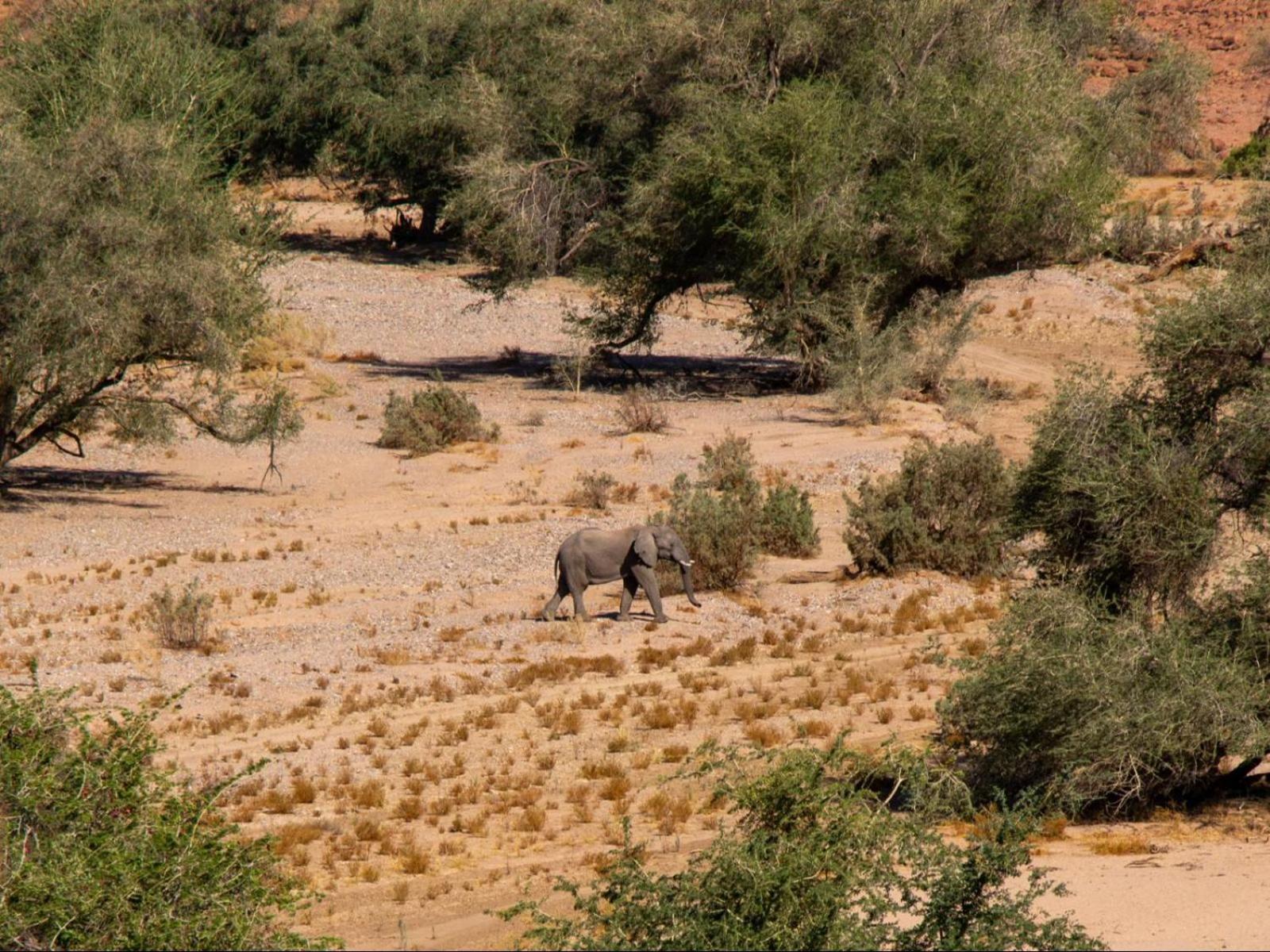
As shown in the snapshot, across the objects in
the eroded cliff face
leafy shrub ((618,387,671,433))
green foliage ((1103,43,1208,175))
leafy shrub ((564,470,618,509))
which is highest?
the eroded cliff face

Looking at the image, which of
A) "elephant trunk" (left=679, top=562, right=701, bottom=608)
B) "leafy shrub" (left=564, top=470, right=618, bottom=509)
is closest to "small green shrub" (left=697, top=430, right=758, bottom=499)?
"leafy shrub" (left=564, top=470, right=618, bottom=509)

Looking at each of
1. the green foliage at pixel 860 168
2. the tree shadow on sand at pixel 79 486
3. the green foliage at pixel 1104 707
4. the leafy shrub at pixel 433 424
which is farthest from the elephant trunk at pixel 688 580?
the green foliage at pixel 860 168

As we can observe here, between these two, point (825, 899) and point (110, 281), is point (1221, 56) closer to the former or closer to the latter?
point (110, 281)

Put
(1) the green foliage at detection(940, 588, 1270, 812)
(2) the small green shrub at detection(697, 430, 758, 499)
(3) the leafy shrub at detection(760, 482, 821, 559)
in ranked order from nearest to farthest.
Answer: (1) the green foliage at detection(940, 588, 1270, 812) < (3) the leafy shrub at detection(760, 482, 821, 559) < (2) the small green shrub at detection(697, 430, 758, 499)

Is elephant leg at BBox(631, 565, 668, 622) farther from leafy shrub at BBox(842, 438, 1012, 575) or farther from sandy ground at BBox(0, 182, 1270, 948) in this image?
leafy shrub at BBox(842, 438, 1012, 575)

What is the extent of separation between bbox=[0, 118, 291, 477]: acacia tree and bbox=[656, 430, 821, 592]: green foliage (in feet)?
→ 20.7

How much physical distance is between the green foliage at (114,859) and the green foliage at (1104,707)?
4.79 m

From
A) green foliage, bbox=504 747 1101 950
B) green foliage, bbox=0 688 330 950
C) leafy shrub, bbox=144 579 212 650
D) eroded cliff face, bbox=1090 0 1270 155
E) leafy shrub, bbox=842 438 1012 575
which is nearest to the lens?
green foliage, bbox=0 688 330 950

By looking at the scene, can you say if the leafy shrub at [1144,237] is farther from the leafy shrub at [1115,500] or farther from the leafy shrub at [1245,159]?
the leafy shrub at [1115,500]

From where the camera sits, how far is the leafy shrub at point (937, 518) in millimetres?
19516

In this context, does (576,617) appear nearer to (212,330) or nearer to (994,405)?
(212,330)

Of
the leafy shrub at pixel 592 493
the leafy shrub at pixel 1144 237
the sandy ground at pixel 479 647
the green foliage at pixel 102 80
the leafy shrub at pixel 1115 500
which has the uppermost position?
the green foliage at pixel 102 80

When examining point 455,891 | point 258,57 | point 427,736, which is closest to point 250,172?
point 258,57

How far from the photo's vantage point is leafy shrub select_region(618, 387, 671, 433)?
28031 mm
